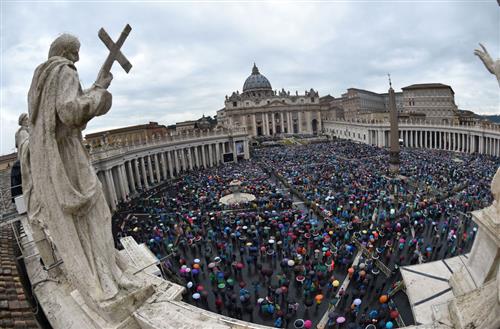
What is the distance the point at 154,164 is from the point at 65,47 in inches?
1870

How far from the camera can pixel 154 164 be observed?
1960 inches

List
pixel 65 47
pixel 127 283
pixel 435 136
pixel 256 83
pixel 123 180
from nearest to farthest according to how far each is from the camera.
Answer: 1. pixel 65 47
2. pixel 127 283
3. pixel 123 180
4. pixel 435 136
5. pixel 256 83

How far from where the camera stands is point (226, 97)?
343 ft

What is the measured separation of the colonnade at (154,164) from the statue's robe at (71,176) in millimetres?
30004

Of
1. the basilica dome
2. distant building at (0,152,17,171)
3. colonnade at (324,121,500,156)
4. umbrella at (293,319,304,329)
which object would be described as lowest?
umbrella at (293,319,304,329)

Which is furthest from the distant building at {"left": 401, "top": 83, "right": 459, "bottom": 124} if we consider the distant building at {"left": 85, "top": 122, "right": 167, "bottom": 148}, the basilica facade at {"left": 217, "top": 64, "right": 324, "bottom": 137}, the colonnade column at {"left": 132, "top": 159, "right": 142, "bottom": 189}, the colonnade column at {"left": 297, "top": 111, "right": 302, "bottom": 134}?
the colonnade column at {"left": 132, "top": 159, "right": 142, "bottom": 189}

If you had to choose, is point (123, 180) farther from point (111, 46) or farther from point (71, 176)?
point (111, 46)

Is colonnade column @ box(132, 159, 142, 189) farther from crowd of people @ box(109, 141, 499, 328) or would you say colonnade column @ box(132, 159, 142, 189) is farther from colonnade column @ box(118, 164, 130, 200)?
crowd of people @ box(109, 141, 499, 328)

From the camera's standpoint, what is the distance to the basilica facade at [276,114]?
10325 centimetres

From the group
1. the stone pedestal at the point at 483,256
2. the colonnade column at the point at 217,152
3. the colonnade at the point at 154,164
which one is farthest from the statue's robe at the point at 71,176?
the colonnade column at the point at 217,152

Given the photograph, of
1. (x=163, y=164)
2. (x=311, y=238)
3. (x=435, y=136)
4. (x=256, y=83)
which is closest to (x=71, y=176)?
(x=311, y=238)

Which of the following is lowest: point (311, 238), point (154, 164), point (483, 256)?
point (311, 238)

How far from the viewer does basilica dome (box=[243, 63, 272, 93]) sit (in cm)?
12384

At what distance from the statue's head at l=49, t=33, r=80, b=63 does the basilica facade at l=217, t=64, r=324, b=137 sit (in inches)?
3835
